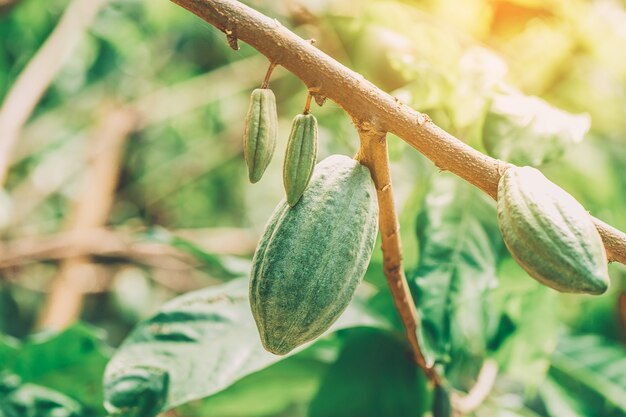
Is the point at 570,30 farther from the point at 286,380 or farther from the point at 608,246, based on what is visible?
the point at 608,246

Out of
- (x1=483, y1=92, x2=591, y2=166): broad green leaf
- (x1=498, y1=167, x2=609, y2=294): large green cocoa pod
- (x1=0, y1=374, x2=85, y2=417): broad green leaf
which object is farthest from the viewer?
(x1=0, y1=374, x2=85, y2=417): broad green leaf

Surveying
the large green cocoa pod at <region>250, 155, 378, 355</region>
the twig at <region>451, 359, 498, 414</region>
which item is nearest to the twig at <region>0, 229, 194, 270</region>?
the twig at <region>451, 359, 498, 414</region>

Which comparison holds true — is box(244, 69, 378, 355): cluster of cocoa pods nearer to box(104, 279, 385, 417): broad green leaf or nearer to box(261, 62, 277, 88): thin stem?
box(261, 62, 277, 88): thin stem

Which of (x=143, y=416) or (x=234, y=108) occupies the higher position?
(x=143, y=416)

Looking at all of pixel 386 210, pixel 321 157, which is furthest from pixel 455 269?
pixel 321 157

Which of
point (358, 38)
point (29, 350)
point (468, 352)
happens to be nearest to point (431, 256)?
point (468, 352)

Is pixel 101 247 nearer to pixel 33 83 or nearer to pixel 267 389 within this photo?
pixel 33 83
